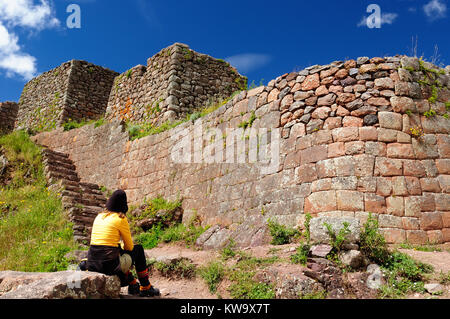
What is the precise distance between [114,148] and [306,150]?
26.3ft

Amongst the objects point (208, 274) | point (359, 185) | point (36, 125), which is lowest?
point (208, 274)

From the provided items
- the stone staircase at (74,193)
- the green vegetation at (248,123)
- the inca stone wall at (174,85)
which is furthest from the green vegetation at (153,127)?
the stone staircase at (74,193)

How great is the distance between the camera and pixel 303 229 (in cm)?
704

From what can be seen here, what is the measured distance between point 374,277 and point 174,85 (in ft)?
32.1

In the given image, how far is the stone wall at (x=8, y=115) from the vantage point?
22.6 meters

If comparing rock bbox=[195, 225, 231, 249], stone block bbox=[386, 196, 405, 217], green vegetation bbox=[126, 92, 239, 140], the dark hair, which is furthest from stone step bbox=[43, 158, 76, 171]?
stone block bbox=[386, 196, 405, 217]

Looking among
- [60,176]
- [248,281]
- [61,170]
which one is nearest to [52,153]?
[61,170]

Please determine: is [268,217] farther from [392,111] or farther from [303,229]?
[392,111]

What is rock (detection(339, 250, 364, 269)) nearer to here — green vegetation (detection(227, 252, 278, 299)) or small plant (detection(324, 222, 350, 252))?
small plant (detection(324, 222, 350, 252))

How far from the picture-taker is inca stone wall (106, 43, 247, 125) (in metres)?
13.4

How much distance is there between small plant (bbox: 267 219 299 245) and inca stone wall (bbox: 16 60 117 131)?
534 inches

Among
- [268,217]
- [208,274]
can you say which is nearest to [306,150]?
[268,217]

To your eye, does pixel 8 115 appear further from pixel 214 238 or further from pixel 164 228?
pixel 214 238

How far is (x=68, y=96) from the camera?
18.2 metres
